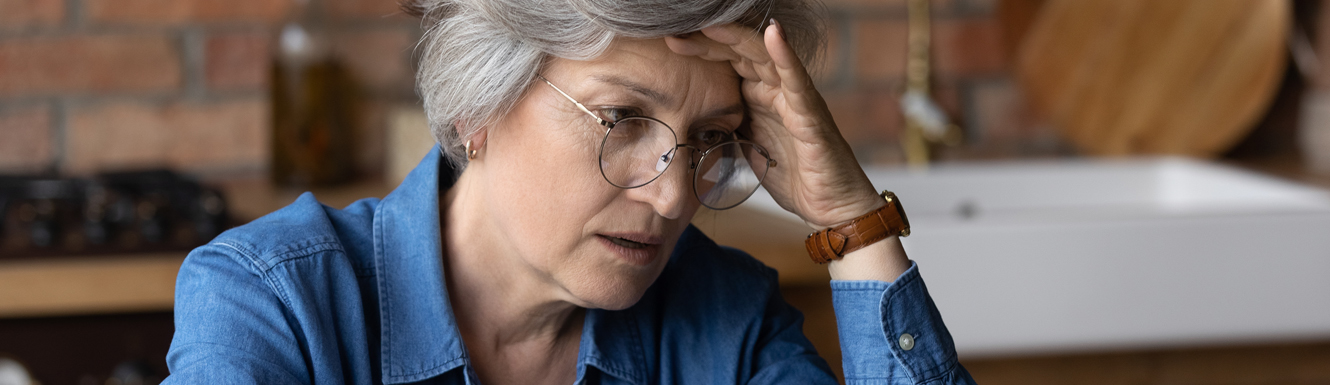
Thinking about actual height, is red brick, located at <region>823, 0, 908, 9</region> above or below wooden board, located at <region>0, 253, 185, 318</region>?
above

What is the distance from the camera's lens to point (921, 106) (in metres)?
2.08

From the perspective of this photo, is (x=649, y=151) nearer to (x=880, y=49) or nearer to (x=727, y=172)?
(x=727, y=172)

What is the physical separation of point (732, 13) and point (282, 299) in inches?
17.4

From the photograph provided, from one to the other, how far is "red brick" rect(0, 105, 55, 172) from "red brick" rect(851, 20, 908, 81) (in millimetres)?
1579

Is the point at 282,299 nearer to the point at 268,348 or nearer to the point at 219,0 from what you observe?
the point at 268,348

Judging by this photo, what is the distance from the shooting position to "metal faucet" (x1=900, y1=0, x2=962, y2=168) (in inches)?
82.0

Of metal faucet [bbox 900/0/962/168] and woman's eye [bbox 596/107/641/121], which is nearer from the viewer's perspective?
woman's eye [bbox 596/107/641/121]

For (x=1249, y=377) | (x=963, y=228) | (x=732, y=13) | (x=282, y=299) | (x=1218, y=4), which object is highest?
(x=1218, y=4)

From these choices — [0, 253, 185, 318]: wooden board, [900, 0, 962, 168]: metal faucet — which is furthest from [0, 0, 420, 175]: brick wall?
[900, 0, 962, 168]: metal faucet

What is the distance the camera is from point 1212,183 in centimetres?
198

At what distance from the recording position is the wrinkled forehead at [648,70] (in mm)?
863

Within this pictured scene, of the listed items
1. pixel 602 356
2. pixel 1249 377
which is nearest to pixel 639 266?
pixel 602 356

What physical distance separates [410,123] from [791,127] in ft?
3.66

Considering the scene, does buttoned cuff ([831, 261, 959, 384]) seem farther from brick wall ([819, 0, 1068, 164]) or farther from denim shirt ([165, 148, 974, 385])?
brick wall ([819, 0, 1068, 164])
